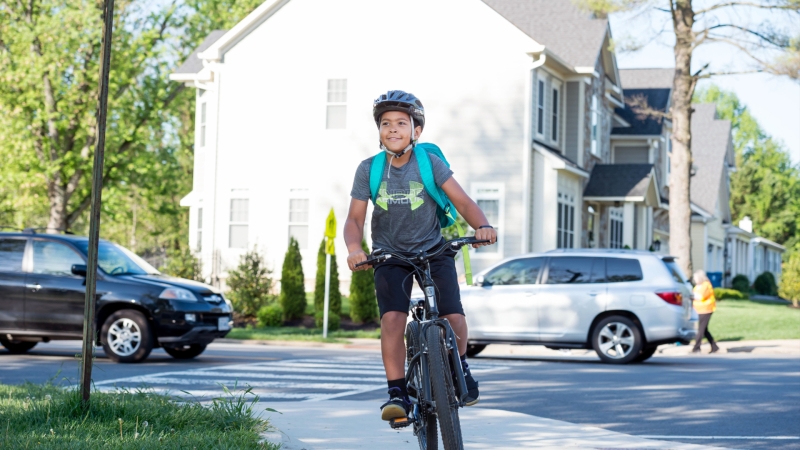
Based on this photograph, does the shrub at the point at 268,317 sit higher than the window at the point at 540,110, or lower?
lower

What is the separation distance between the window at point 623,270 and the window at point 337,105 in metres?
15.2

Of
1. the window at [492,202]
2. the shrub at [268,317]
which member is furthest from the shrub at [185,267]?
the window at [492,202]

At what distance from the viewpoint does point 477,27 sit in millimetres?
30844

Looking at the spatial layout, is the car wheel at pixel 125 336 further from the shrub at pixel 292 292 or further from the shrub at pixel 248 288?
the shrub at pixel 292 292

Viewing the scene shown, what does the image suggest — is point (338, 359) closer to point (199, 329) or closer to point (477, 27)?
point (199, 329)

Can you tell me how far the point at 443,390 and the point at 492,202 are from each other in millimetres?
25376

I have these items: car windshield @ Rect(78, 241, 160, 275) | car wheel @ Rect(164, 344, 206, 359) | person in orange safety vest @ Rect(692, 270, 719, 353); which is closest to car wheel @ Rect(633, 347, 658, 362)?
person in orange safety vest @ Rect(692, 270, 719, 353)

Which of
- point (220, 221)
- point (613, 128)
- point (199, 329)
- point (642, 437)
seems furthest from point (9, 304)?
point (613, 128)

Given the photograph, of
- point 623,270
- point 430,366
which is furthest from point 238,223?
point 430,366

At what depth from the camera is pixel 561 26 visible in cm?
3497

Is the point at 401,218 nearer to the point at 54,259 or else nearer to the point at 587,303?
the point at 54,259

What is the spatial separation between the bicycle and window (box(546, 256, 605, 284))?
12132 millimetres

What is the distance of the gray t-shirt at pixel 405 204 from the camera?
6.42m

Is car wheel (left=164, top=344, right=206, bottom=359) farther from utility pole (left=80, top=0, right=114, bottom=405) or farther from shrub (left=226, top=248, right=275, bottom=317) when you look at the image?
shrub (left=226, top=248, right=275, bottom=317)
